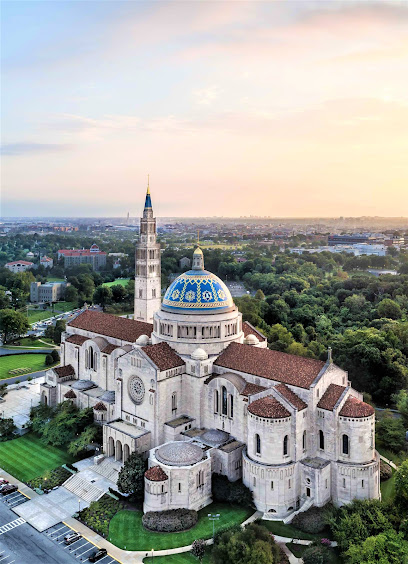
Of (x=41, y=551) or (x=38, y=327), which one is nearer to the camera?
(x=41, y=551)

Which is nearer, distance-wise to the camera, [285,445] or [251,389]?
[285,445]

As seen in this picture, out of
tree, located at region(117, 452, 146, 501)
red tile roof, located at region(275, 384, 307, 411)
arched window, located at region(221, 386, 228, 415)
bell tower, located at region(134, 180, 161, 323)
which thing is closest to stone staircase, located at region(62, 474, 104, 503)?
tree, located at region(117, 452, 146, 501)

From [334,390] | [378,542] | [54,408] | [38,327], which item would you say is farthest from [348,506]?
[38,327]

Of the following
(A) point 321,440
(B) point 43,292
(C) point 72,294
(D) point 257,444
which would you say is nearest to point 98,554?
(D) point 257,444

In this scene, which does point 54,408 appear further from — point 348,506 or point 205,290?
point 348,506

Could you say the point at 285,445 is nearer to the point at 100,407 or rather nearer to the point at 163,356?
the point at 163,356

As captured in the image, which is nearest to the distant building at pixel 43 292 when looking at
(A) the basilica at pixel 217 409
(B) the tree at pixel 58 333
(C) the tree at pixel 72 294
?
(C) the tree at pixel 72 294
